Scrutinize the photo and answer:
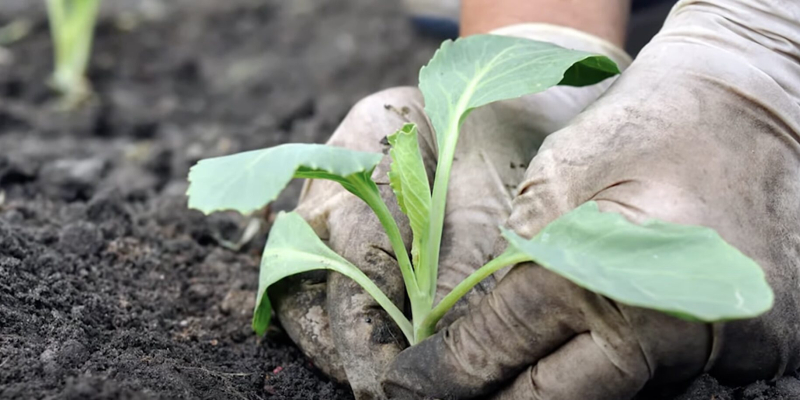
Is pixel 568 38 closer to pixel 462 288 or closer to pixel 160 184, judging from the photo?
pixel 462 288

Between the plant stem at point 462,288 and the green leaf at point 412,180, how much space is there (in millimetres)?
84

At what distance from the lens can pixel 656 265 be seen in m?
0.95

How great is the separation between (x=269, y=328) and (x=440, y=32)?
2.31 metres

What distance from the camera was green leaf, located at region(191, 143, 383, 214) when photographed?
0.99 meters

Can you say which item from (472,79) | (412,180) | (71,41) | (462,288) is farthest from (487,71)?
(71,41)

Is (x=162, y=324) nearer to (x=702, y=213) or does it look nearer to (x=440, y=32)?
(x=702, y=213)

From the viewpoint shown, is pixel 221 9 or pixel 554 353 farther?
pixel 221 9

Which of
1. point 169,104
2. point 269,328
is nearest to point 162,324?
point 269,328

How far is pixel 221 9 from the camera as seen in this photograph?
4.29m

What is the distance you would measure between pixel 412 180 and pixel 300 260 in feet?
0.80

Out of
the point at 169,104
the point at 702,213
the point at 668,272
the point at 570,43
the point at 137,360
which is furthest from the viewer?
the point at 169,104

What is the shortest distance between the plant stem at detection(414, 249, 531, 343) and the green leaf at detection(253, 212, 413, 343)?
31 mm

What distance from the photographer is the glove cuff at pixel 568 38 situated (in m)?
1.76

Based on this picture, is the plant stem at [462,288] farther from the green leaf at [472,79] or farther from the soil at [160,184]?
the soil at [160,184]
